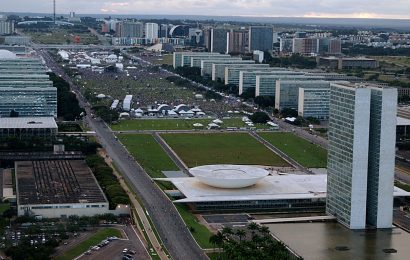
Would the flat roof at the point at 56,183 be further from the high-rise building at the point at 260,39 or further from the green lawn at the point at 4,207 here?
the high-rise building at the point at 260,39

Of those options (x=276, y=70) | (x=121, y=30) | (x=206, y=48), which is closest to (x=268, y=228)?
(x=276, y=70)

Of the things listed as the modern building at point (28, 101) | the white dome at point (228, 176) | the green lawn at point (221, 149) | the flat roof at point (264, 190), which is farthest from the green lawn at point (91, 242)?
the modern building at point (28, 101)

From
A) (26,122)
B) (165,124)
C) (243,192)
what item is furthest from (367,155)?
(165,124)

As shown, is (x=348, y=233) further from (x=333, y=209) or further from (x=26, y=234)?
(x=26, y=234)

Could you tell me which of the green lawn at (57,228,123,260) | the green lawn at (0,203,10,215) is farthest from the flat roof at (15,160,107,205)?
the green lawn at (57,228,123,260)

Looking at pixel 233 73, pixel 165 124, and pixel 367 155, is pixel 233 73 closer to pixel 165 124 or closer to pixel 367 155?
pixel 165 124

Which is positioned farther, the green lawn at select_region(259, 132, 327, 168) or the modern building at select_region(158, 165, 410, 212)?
the green lawn at select_region(259, 132, 327, 168)

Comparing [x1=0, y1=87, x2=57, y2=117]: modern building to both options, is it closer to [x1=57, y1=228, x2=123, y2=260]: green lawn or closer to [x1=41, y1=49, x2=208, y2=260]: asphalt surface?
[x1=41, y1=49, x2=208, y2=260]: asphalt surface
